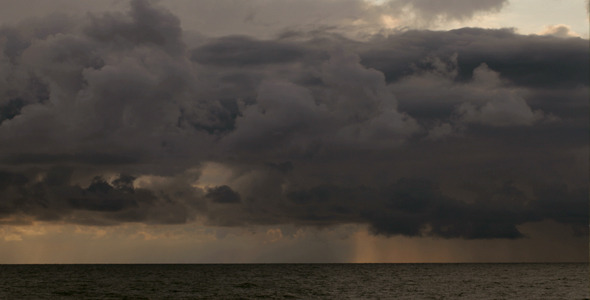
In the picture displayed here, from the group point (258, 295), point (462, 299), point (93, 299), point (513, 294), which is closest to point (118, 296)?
point (93, 299)

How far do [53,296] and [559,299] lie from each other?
8893 cm

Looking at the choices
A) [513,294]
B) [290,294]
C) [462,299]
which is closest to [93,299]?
[290,294]

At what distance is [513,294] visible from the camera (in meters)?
118

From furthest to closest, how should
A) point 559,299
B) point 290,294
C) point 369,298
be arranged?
point 290,294 → point 369,298 → point 559,299

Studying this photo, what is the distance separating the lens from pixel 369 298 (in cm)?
11106

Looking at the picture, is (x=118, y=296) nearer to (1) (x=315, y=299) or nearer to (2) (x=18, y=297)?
(2) (x=18, y=297)

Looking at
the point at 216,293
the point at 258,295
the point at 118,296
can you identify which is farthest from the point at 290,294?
the point at 118,296

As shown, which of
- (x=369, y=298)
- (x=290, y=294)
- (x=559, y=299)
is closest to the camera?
(x=559, y=299)

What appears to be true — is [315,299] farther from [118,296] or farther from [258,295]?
[118,296]

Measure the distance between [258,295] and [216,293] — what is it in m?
11.5

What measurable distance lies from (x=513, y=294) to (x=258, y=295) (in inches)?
1929

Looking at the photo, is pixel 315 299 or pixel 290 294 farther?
pixel 290 294

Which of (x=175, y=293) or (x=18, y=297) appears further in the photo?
(x=175, y=293)

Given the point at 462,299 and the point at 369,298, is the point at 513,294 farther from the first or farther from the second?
the point at 369,298
